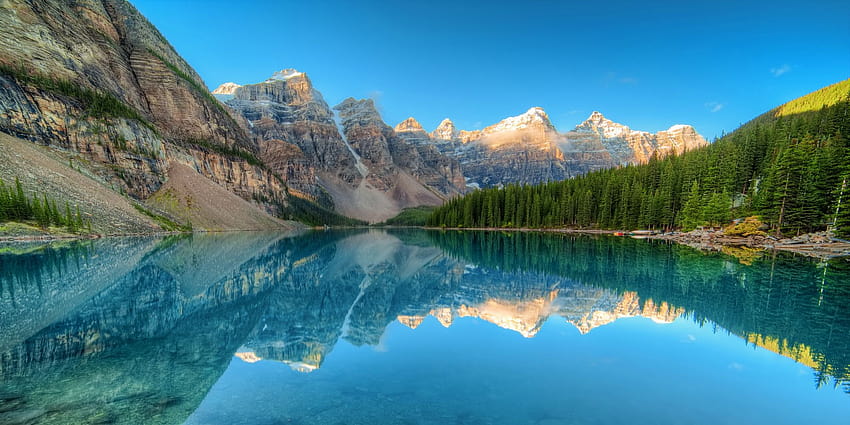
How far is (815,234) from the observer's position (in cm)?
3778

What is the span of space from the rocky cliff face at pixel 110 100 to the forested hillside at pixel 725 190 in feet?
281

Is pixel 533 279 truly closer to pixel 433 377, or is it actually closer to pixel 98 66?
pixel 433 377

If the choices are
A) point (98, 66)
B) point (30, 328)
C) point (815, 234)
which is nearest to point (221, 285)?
point (30, 328)

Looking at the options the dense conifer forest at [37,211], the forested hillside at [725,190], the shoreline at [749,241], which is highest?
the forested hillside at [725,190]

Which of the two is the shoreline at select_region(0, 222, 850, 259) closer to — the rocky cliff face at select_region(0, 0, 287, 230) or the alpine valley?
the alpine valley

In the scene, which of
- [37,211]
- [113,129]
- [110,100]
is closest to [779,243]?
[37,211]

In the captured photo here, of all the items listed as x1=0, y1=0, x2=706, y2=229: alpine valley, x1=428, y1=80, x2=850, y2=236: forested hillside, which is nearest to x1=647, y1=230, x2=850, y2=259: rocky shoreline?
x1=428, y1=80, x2=850, y2=236: forested hillside

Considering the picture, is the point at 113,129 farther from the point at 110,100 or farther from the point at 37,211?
the point at 37,211

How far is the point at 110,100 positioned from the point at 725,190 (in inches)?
5239

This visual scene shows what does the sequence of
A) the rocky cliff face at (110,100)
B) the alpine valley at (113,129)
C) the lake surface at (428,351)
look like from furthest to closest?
the rocky cliff face at (110,100)
the alpine valley at (113,129)
the lake surface at (428,351)

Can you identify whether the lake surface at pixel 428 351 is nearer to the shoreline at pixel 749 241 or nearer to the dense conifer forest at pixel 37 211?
the shoreline at pixel 749 241

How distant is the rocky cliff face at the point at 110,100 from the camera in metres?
71.6

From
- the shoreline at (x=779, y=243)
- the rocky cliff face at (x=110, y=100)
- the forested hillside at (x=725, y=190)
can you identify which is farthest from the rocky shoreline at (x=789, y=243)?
the rocky cliff face at (x=110, y=100)

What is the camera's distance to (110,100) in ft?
292
